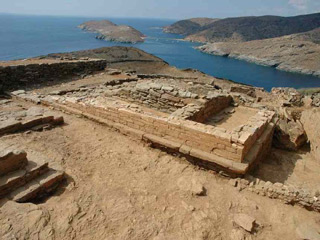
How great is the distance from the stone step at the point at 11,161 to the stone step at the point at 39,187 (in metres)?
0.37

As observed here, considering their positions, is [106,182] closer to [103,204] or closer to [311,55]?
[103,204]

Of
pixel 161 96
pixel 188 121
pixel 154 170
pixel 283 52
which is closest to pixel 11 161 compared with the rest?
pixel 154 170

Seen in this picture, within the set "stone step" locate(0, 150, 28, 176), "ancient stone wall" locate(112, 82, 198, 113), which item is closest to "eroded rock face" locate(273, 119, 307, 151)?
"ancient stone wall" locate(112, 82, 198, 113)

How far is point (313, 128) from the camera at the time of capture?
27.6 ft

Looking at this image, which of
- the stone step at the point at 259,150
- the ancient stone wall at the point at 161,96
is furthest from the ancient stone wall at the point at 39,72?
the stone step at the point at 259,150

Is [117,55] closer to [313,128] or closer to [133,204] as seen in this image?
[313,128]

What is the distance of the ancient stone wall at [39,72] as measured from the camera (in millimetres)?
10555

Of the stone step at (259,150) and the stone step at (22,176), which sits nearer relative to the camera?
the stone step at (22,176)

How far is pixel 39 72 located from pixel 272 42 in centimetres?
6376

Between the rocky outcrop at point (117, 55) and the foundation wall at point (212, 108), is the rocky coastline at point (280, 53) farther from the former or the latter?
the foundation wall at point (212, 108)

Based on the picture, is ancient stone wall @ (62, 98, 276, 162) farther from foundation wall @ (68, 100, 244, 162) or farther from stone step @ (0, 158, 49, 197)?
stone step @ (0, 158, 49, 197)

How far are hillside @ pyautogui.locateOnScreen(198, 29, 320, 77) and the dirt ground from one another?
174ft

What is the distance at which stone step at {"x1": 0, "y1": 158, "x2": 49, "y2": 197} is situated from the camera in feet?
12.6

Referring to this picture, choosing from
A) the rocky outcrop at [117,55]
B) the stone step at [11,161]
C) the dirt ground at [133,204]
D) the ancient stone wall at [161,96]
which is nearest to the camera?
the dirt ground at [133,204]
